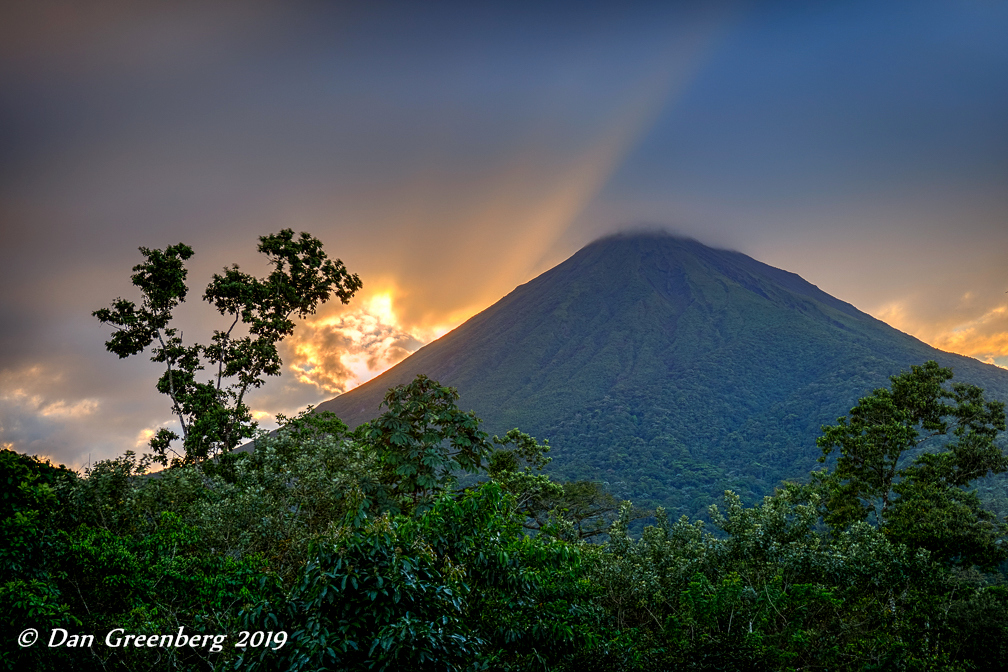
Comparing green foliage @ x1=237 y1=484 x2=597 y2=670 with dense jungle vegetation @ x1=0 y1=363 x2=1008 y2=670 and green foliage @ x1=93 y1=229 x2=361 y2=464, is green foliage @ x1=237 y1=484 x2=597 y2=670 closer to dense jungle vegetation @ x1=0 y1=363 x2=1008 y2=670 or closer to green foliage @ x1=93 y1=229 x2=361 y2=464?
Result: dense jungle vegetation @ x1=0 y1=363 x2=1008 y2=670

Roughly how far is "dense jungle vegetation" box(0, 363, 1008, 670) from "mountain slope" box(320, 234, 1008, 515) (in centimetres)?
7251

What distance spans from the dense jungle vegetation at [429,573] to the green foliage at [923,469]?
0.19 m

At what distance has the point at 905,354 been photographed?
126m

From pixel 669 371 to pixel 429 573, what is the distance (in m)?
139

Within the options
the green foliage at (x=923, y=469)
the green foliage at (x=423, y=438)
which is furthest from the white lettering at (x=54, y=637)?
the green foliage at (x=923, y=469)

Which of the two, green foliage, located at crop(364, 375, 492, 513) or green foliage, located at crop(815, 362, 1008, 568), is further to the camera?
green foliage, located at crop(815, 362, 1008, 568)

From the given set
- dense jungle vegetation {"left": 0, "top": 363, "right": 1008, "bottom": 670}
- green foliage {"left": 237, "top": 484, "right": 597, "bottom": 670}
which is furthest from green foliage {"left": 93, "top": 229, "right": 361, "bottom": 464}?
green foliage {"left": 237, "top": 484, "right": 597, "bottom": 670}

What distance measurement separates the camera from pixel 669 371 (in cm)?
13800

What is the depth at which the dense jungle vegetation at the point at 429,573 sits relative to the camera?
18.6ft

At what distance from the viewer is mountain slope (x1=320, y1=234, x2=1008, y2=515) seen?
4011 inches

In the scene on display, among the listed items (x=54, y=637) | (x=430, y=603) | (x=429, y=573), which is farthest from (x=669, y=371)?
(x=430, y=603)

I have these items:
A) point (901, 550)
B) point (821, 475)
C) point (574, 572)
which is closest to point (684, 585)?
point (901, 550)

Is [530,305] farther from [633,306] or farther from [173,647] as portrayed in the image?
[173,647]

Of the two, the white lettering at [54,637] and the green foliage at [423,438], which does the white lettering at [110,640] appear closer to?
the white lettering at [54,637]
